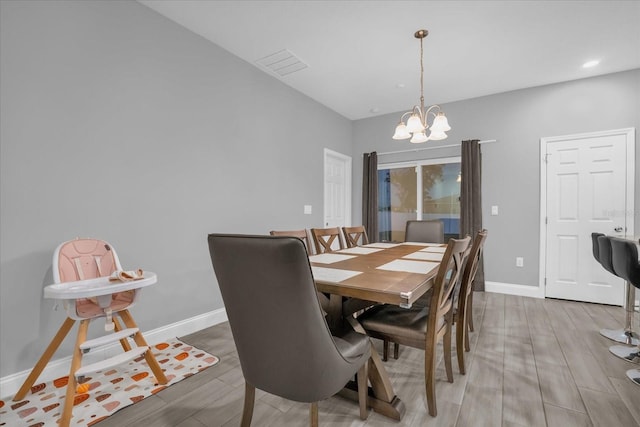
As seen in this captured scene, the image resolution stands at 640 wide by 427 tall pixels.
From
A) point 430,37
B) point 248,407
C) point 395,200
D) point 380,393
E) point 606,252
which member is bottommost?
point 380,393

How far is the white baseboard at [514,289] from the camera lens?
364cm

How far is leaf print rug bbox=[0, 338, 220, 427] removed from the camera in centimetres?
146

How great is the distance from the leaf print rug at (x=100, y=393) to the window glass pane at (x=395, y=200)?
3.52m

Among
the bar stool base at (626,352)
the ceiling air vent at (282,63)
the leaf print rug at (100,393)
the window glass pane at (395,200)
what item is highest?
the ceiling air vent at (282,63)

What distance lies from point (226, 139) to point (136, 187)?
1005 mm

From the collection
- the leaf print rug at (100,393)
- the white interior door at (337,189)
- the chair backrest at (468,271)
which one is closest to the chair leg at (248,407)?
the leaf print rug at (100,393)

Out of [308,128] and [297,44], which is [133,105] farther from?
[308,128]

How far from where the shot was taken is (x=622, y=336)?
7.73 feet

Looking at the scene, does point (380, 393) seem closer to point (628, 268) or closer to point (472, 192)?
point (628, 268)

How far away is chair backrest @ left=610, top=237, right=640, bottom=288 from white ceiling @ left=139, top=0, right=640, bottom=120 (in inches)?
74.2

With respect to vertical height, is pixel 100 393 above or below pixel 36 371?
below

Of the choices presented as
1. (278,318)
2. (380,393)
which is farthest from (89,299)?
(380,393)

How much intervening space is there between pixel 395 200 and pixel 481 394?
3.47 meters

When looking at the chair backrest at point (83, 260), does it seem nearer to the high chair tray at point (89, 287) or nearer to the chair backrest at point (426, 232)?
the high chair tray at point (89, 287)
